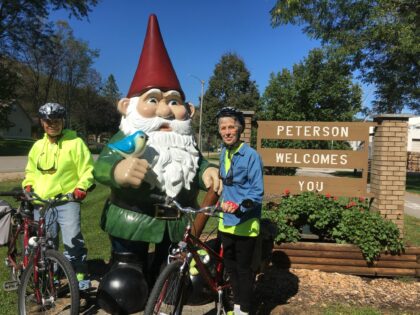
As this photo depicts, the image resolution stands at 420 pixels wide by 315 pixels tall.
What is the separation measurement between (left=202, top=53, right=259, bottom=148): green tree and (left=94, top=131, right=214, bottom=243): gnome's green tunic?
28741 mm

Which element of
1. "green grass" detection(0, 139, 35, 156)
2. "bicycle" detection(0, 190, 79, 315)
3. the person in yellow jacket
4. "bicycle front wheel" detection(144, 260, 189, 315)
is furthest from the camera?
"green grass" detection(0, 139, 35, 156)

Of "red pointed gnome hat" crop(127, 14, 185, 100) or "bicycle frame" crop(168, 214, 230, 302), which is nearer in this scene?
"bicycle frame" crop(168, 214, 230, 302)

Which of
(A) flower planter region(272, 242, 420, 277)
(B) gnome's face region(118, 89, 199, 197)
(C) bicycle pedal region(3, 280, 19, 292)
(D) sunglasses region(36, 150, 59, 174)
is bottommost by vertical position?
(C) bicycle pedal region(3, 280, 19, 292)

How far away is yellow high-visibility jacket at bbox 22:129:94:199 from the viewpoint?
367 cm

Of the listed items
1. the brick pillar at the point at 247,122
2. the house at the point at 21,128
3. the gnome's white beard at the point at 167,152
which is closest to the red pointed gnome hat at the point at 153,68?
the gnome's white beard at the point at 167,152

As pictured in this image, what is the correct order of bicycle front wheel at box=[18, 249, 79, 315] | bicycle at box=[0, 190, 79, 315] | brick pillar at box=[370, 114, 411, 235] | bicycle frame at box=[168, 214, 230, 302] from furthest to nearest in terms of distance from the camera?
brick pillar at box=[370, 114, 411, 235] → bicycle front wheel at box=[18, 249, 79, 315] → bicycle at box=[0, 190, 79, 315] → bicycle frame at box=[168, 214, 230, 302]

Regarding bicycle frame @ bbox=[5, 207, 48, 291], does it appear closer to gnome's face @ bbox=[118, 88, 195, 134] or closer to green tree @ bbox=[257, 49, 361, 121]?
gnome's face @ bbox=[118, 88, 195, 134]

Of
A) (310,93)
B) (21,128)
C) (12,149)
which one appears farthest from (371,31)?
(21,128)

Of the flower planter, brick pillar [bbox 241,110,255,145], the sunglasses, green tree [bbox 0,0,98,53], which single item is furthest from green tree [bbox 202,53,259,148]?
the sunglasses

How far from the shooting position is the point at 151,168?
3391 mm

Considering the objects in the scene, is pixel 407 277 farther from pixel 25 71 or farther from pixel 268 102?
pixel 25 71

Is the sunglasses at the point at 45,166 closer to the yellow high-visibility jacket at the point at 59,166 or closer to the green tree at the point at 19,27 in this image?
the yellow high-visibility jacket at the point at 59,166

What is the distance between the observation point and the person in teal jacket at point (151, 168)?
3.39m

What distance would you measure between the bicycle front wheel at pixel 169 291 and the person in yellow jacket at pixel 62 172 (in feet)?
3.94
